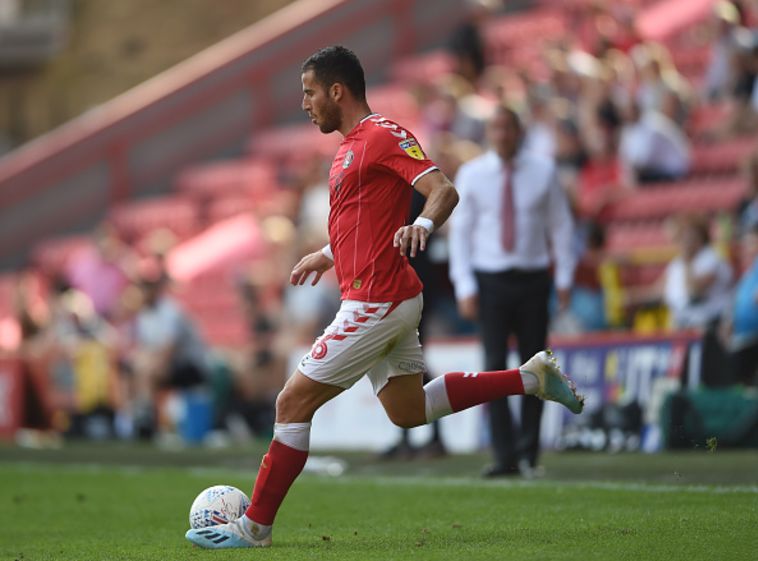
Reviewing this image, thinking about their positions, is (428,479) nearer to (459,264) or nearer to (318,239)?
(459,264)

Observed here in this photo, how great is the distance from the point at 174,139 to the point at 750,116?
10.5 metres

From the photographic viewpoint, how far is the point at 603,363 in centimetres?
1327

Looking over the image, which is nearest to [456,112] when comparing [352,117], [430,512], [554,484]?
[554,484]

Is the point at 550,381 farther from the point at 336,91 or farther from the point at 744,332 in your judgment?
the point at 744,332

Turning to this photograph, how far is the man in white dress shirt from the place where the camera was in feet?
35.0

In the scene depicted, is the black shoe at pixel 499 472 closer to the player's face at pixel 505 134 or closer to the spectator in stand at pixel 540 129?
the player's face at pixel 505 134

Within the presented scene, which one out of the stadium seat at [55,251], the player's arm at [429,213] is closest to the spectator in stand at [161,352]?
the stadium seat at [55,251]

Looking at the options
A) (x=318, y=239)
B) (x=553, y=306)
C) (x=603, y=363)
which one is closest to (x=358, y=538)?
(x=603, y=363)

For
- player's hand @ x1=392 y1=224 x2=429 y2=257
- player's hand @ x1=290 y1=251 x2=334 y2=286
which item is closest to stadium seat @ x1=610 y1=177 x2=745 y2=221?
player's hand @ x1=290 y1=251 x2=334 y2=286

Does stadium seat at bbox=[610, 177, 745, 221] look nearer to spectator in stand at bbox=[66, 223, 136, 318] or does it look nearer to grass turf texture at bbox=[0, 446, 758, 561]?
grass turf texture at bbox=[0, 446, 758, 561]

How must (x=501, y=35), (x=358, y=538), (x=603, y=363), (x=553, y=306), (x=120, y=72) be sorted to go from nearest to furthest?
(x=358, y=538), (x=603, y=363), (x=553, y=306), (x=501, y=35), (x=120, y=72)

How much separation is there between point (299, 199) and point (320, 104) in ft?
38.4

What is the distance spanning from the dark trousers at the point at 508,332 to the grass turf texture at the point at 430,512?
322 mm

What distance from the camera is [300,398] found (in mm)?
7074
